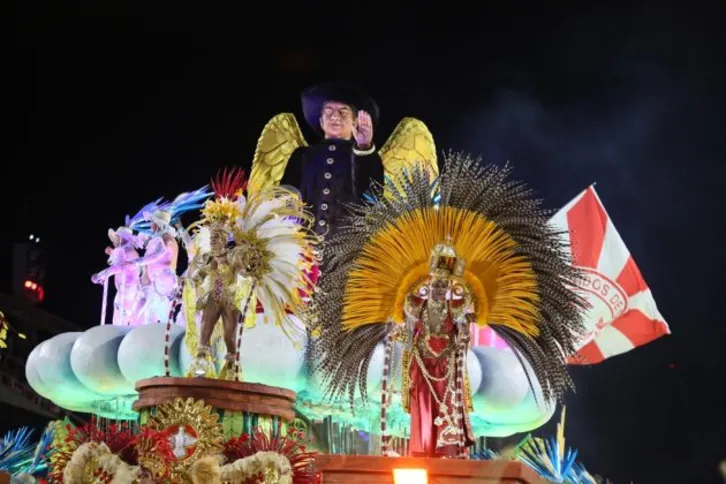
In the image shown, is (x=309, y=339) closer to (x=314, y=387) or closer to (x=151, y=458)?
(x=314, y=387)

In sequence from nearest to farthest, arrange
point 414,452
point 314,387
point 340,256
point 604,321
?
point 414,452, point 340,256, point 314,387, point 604,321

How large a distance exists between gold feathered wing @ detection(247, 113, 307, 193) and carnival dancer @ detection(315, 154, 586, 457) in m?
6.35

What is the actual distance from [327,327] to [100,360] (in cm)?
479

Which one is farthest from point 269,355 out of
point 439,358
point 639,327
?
point 639,327

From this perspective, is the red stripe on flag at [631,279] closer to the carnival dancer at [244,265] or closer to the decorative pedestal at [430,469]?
the carnival dancer at [244,265]

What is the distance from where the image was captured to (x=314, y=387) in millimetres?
11734

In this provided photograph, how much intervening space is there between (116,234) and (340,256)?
5530 millimetres

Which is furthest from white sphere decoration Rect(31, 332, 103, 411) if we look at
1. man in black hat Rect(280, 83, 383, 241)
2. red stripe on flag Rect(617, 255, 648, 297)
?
red stripe on flag Rect(617, 255, 648, 297)

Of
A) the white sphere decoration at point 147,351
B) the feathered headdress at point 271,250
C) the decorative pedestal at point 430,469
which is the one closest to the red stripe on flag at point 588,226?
the white sphere decoration at point 147,351

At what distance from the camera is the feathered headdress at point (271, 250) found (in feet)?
31.9

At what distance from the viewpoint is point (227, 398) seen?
9.27m

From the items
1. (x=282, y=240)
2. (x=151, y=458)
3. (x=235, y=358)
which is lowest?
(x=151, y=458)

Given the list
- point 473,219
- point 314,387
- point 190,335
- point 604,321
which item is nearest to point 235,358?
point 190,335

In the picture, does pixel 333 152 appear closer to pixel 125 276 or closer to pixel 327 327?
pixel 125 276
